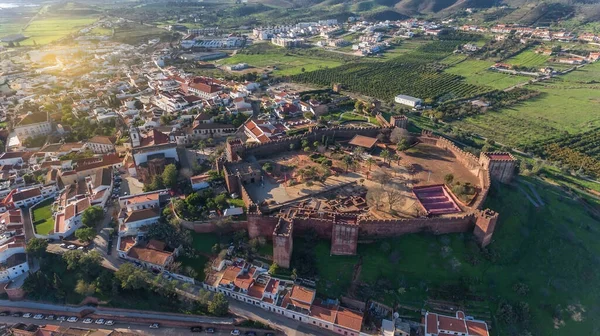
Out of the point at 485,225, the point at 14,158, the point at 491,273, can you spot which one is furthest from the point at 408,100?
the point at 14,158

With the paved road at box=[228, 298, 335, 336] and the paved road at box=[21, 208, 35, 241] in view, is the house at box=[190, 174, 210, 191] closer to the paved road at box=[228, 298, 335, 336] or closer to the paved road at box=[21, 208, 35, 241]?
the paved road at box=[228, 298, 335, 336]

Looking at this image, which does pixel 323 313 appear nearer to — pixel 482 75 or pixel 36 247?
pixel 36 247

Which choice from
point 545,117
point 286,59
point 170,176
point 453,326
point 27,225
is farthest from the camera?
point 286,59

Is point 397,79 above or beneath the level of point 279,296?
above

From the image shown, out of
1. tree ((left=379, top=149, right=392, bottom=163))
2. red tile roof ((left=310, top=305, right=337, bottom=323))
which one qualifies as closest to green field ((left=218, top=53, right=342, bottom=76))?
tree ((left=379, top=149, right=392, bottom=163))

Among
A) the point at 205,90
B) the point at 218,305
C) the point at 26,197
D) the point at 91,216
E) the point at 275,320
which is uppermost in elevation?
the point at 205,90

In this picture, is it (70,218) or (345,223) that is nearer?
(345,223)

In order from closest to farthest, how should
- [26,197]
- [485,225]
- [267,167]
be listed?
1. [485,225]
2. [26,197]
3. [267,167]
